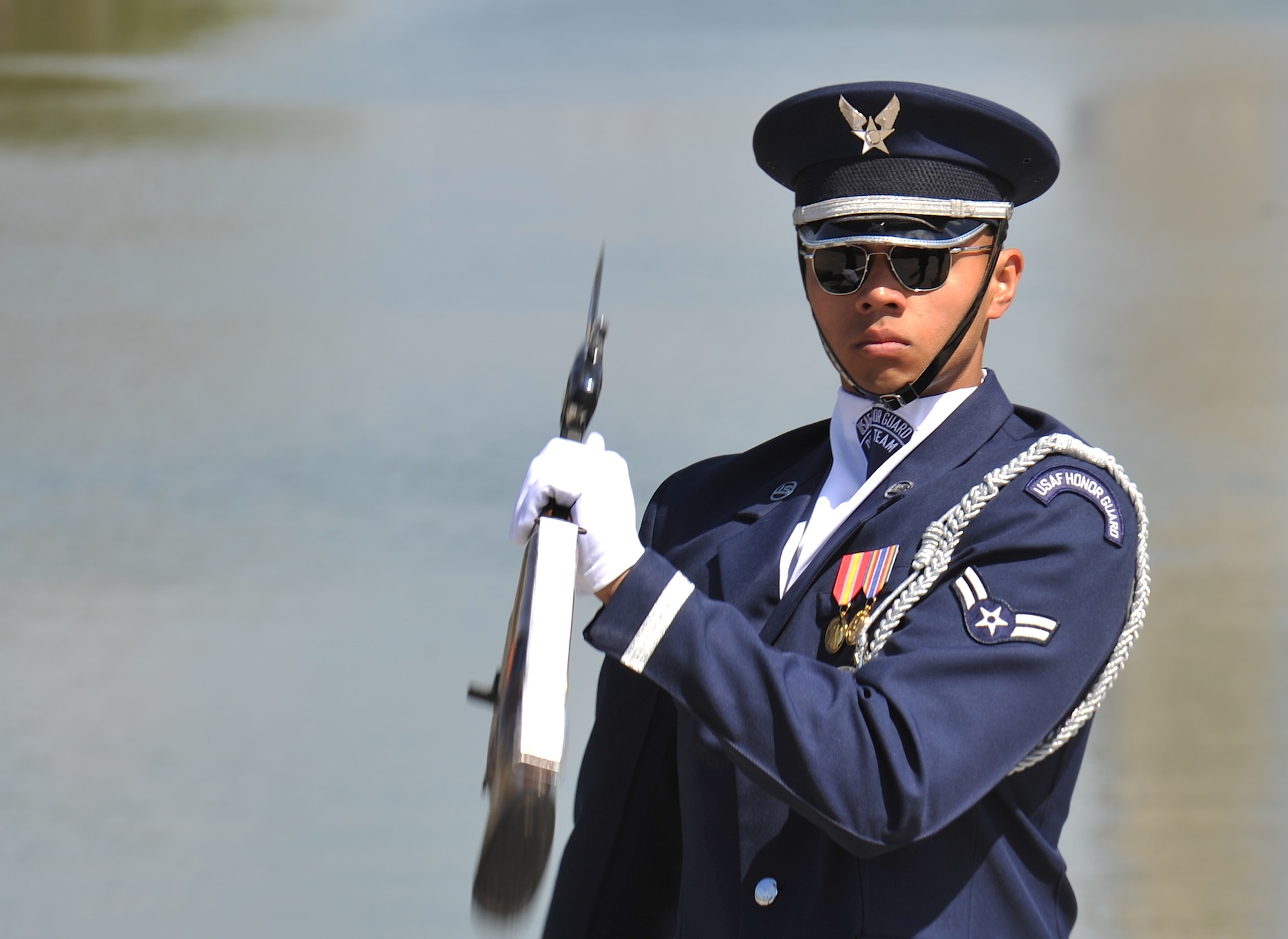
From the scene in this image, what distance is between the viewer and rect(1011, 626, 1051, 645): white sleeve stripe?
4.51 ft

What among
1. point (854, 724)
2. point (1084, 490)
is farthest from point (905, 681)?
point (1084, 490)

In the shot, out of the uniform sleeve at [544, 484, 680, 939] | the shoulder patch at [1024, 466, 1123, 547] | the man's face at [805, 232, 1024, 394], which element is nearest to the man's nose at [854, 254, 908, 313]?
the man's face at [805, 232, 1024, 394]

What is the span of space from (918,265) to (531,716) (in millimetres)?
651

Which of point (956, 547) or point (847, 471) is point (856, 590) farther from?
point (847, 471)

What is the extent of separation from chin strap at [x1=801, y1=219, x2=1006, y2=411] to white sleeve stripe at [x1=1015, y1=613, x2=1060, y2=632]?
34 centimetres

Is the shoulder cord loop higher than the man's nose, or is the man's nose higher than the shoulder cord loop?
the man's nose

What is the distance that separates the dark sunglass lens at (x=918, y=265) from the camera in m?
1.61

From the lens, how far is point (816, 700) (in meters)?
1.33

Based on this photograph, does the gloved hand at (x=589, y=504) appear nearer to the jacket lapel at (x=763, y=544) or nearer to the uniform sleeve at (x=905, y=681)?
the uniform sleeve at (x=905, y=681)

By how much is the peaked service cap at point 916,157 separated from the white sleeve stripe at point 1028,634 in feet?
1.47

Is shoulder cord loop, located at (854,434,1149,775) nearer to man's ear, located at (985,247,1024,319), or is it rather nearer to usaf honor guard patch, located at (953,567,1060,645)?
usaf honor guard patch, located at (953,567,1060,645)

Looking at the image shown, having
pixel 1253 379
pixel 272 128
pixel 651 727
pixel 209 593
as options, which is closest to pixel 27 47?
pixel 272 128

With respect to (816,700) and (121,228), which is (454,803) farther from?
(121,228)

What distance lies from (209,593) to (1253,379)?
16.8 ft
